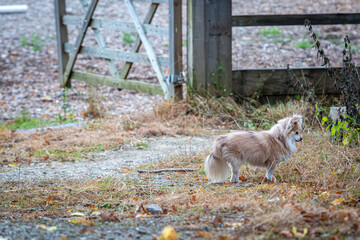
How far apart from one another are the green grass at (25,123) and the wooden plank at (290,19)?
3.65 metres

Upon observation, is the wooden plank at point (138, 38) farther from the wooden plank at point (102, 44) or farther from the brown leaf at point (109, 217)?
the brown leaf at point (109, 217)

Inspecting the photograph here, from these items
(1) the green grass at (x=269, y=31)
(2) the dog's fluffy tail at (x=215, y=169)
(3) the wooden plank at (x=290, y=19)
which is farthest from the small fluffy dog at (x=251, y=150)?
(1) the green grass at (x=269, y=31)

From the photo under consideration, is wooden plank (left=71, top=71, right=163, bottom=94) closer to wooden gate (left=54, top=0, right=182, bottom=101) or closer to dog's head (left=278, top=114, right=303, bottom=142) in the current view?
wooden gate (left=54, top=0, right=182, bottom=101)

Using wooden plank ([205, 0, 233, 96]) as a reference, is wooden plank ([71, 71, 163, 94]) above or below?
below

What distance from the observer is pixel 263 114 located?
7613 millimetres

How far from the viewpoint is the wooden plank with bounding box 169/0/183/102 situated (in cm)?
801

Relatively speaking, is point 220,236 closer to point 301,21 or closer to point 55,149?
point 55,149

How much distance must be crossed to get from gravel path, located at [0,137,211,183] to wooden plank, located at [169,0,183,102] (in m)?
1.49

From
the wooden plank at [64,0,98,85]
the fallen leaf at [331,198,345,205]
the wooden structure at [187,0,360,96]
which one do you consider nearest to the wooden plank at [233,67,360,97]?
the wooden structure at [187,0,360,96]

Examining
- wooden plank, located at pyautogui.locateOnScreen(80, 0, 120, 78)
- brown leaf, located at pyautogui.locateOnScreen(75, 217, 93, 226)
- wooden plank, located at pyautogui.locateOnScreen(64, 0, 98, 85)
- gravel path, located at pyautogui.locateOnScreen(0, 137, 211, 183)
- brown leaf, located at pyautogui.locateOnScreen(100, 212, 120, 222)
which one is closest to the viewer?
brown leaf, located at pyautogui.locateOnScreen(75, 217, 93, 226)

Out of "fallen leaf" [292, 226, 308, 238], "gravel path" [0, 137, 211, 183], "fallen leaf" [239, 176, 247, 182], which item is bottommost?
"gravel path" [0, 137, 211, 183]

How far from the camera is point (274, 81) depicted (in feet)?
26.3

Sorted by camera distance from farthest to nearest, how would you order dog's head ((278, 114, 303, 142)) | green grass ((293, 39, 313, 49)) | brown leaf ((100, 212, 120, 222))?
green grass ((293, 39, 313, 49)), dog's head ((278, 114, 303, 142)), brown leaf ((100, 212, 120, 222))

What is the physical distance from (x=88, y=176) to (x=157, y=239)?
234 cm
